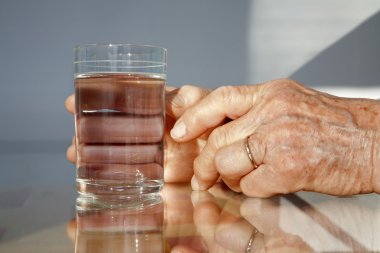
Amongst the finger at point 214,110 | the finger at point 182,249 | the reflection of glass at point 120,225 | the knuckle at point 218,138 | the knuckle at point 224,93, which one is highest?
the knuckle at point 224,93

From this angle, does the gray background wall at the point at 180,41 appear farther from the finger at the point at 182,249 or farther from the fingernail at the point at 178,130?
the finger at the point at 182,249

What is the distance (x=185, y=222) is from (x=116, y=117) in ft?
0.62

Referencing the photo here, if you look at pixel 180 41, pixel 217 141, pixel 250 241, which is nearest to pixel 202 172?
pixel 217 141

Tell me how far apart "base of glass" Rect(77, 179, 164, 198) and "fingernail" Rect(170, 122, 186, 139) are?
21 centimetres

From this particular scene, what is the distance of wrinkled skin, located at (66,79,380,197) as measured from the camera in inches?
36.9

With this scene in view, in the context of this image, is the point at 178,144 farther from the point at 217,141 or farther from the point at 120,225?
the point at 120,225

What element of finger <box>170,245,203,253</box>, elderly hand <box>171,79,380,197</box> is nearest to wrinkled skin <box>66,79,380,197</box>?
elderly hand <box>171,79,380,197</box>

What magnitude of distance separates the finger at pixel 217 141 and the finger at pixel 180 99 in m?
0.12

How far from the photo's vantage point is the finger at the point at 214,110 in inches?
41.0

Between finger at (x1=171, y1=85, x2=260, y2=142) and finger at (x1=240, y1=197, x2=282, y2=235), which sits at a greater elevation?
finger at (x1=171, y1=85, x2=260, y2=142)

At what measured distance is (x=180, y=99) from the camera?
1.14 m

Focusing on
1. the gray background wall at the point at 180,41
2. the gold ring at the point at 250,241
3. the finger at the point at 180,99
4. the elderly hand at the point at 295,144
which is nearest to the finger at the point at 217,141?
the elderly hand at the point at 295,144

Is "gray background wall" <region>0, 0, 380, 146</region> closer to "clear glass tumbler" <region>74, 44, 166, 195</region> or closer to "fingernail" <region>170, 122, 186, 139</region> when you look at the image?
"fingernail" <region>170, 122, 186, 139</region>

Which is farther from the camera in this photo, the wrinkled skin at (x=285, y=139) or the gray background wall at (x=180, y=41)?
the gray background wall at (x=180, y=41)
